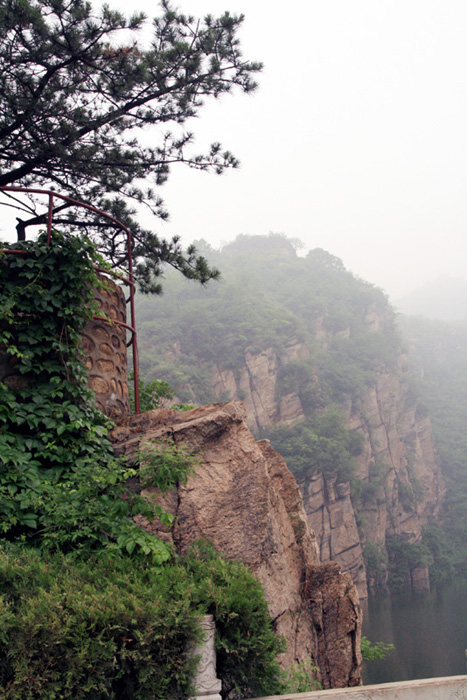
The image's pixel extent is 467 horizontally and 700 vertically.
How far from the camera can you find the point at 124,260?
7.92 meters

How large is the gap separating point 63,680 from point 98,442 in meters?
1.99

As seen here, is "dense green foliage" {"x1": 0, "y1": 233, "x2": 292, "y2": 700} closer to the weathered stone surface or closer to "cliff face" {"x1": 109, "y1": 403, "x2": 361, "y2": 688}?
"cliff face" {"x1": 109, "y1": 403, "x2": 361, "y2": 688}

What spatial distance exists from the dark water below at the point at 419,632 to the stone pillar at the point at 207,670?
19508mm

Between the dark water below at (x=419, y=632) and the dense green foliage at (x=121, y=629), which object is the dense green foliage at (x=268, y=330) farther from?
the dense green foliage at (x=121, y=629)

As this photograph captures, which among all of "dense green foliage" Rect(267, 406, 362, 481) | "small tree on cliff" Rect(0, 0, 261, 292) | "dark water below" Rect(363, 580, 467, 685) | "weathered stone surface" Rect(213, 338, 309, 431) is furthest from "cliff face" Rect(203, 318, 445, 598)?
"small tree on cliff" Rect(0, 0, 261, 292)

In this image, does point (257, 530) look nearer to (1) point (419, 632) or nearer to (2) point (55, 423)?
(2) point (55, 423)

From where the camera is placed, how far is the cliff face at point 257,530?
13.0 ft

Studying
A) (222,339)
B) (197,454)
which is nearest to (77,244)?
(197,454)

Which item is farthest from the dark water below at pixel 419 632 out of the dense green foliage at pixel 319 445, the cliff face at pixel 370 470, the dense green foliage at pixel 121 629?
the dense green foliage at pixel 121 629

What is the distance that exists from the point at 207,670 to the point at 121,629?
52 centimetres

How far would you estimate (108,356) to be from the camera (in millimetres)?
5223

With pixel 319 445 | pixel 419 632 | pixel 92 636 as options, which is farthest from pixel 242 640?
pixel 319 445

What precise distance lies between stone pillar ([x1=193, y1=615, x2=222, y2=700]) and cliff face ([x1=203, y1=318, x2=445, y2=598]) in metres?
31.5

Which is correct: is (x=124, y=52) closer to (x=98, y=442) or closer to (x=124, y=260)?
(x=124, y=260)
